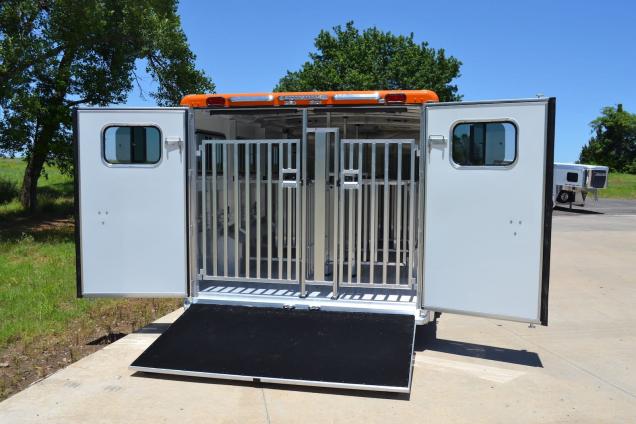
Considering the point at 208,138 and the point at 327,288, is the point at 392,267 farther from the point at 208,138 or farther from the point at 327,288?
the point at 208,138

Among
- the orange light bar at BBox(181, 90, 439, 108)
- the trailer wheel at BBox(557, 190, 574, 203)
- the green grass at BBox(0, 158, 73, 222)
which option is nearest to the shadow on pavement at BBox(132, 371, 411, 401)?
the orange light bar at BBox(181, 90, 439, 108)

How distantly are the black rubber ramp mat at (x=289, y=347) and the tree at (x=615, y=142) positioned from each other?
61477mm

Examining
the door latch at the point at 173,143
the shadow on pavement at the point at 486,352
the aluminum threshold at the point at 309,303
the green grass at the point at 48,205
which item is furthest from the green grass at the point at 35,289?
the green grass at the point at 48,205

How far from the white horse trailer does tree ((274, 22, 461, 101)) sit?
23.5m

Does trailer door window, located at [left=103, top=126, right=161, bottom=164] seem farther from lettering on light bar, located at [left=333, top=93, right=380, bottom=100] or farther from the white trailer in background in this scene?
the white trailer in background

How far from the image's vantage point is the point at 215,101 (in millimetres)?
5500

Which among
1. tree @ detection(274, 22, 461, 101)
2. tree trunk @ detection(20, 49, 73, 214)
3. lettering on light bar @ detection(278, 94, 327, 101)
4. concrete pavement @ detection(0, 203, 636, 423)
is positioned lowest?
concrete pavement @ detection(0, 203, 636, 423)

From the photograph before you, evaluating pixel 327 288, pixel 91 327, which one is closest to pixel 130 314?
pixel 91 327

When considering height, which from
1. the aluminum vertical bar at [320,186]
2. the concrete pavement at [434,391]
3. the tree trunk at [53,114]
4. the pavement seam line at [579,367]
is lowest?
the pavement seam line at [579,367]

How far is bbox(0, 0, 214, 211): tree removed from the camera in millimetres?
12688

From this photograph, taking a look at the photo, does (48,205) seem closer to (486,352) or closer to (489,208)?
(486,352)

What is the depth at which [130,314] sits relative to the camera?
712 centimetres

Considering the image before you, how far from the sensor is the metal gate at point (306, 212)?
5527 millimetres

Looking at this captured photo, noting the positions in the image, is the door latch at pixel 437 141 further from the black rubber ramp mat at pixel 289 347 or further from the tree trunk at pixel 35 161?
the tree trunk at pixel 35 161
